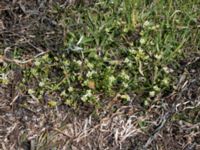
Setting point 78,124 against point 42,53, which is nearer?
point 78,124

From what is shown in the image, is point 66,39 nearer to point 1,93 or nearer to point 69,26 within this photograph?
point 69,26

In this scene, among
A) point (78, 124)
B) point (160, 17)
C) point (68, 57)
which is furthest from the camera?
point (160, 17)

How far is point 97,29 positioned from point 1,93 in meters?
0.61

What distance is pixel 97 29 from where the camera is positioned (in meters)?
3.08

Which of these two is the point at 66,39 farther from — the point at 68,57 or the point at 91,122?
the point at 91,122

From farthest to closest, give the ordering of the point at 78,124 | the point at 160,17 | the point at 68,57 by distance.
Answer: the point at 160,17 → the point at 68,57 → the point at 78,124

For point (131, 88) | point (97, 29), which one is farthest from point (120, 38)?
point (131, 88)

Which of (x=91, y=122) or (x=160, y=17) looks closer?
(x=91, y=122)

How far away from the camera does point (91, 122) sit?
2779 mm

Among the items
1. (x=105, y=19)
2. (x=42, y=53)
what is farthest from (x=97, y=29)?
(x=42, y=53)

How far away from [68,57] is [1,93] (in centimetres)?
39

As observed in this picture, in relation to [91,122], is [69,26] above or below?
above

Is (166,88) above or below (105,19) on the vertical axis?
below

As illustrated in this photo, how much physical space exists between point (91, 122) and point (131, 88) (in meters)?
0.27
